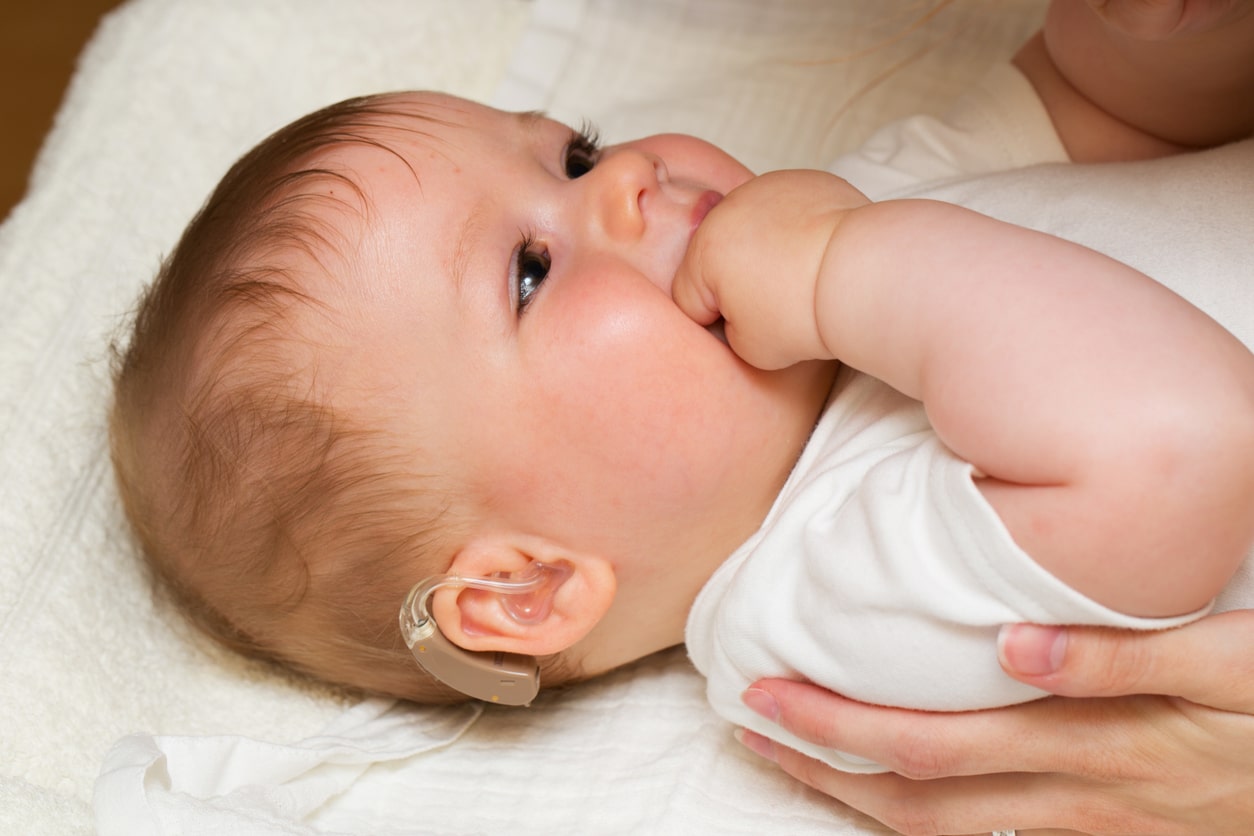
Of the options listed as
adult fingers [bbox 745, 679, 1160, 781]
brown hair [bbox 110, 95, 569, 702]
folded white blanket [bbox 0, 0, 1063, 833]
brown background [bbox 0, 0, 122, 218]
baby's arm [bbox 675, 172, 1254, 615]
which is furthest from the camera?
brown background [bbox 0, 0, 122, 218]

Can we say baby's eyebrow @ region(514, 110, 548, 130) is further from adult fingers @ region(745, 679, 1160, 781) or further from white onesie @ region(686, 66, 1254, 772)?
adult fingers @ region(745, 679, 1160, 781)

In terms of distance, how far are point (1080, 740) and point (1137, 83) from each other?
72cm

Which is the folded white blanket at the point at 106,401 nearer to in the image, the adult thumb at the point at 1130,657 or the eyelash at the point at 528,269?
the adult thumb at the point at 1130,657

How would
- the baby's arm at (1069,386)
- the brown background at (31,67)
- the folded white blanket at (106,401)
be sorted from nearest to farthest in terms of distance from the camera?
the baby's arm at (1069,386)
the folded white blanket at (106,401)
the brown background at (31,67)

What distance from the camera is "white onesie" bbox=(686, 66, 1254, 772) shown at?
857 mm

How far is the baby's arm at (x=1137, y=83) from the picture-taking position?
1.21 m

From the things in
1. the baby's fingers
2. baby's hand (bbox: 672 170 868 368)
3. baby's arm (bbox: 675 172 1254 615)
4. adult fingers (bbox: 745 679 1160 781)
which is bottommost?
adult fingers (bbox: 745 679 1160 781)

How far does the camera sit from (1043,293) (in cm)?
84

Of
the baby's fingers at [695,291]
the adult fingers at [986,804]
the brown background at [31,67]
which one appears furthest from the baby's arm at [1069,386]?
the brown background at [31,67]

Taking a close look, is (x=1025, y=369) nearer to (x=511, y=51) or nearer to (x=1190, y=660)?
(x=1190, y=660)

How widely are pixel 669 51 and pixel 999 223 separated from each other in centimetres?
102

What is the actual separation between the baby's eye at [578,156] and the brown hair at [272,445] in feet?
0.52

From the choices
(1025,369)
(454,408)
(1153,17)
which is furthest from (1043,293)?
(454,408)

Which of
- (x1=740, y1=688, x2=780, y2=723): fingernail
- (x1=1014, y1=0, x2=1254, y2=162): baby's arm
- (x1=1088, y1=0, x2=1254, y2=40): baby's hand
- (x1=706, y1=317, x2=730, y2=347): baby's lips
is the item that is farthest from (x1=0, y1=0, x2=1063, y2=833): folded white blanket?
(x1=1088, y1=0, x2=1254, y2=40): baby's hand
